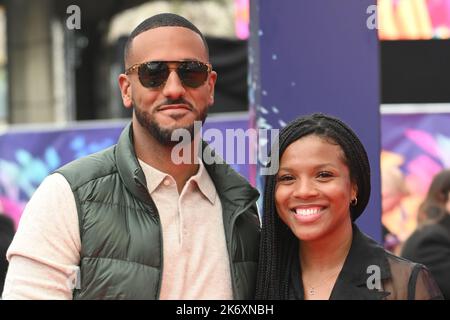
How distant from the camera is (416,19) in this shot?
373 inches

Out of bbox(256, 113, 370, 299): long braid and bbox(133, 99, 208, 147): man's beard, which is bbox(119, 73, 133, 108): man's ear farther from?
bbox(256, 113, 370, 299): long braid

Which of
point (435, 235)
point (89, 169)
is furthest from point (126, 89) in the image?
point (435, 235)

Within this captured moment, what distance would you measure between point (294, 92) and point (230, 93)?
14.5 feet

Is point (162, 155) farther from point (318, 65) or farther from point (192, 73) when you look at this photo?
point (318, 65)

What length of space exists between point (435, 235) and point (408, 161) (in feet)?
2.48

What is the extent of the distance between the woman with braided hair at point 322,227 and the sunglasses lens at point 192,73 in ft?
1.22

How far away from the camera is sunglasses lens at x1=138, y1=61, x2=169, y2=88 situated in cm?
311

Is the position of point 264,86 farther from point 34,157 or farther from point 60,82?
point 60,82

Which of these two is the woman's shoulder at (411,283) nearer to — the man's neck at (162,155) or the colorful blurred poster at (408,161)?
the man's neck at (162,155)

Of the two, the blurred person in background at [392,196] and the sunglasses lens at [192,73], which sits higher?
the sunglasses lens at [192,73]

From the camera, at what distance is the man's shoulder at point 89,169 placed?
3000mm

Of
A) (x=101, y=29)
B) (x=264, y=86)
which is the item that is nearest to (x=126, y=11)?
(x=101, y=29)

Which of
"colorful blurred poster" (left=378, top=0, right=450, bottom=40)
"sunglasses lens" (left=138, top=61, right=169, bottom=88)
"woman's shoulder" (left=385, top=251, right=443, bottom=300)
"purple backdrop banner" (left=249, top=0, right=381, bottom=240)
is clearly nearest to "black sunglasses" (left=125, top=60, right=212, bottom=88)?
"sunglasses lens" (left=138, top=61, right=169, bottom=88)

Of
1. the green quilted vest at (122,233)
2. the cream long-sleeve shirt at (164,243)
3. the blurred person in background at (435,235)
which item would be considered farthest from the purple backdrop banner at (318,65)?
the blurred person in background at (435,235)
